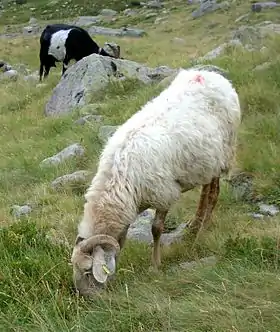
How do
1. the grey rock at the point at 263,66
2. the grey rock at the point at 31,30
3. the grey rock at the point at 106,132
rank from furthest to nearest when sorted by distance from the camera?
the grey rock at the point at 31,30 < the grey rock at the point at 263,66 < the grey rock at the point at 106,132

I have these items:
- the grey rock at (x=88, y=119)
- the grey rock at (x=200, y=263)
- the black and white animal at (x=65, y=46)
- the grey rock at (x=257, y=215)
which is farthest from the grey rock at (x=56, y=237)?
the black and white animal at (x=65, y=46)

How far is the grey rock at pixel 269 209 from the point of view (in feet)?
22.4

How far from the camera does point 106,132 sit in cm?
1077

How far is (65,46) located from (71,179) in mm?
12037

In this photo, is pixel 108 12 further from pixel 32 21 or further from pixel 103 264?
pixel 103 264

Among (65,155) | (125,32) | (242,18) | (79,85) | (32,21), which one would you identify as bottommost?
(32,21)

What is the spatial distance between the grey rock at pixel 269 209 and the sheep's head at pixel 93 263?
2319mm

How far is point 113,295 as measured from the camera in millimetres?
4875

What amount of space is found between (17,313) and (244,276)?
1789 millimetres

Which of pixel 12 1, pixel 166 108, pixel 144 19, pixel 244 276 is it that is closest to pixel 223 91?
pixel 166 108

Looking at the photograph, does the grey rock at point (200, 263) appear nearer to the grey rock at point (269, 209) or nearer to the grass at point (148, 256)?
the grass at point (148, 256)

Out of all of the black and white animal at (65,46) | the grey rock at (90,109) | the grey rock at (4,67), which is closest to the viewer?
the grey rock at (90,109)

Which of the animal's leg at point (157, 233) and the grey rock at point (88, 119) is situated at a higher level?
Answer: the animal's leg at point (157, 233)

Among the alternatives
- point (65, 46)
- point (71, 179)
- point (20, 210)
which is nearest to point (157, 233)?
point (20, 210)
